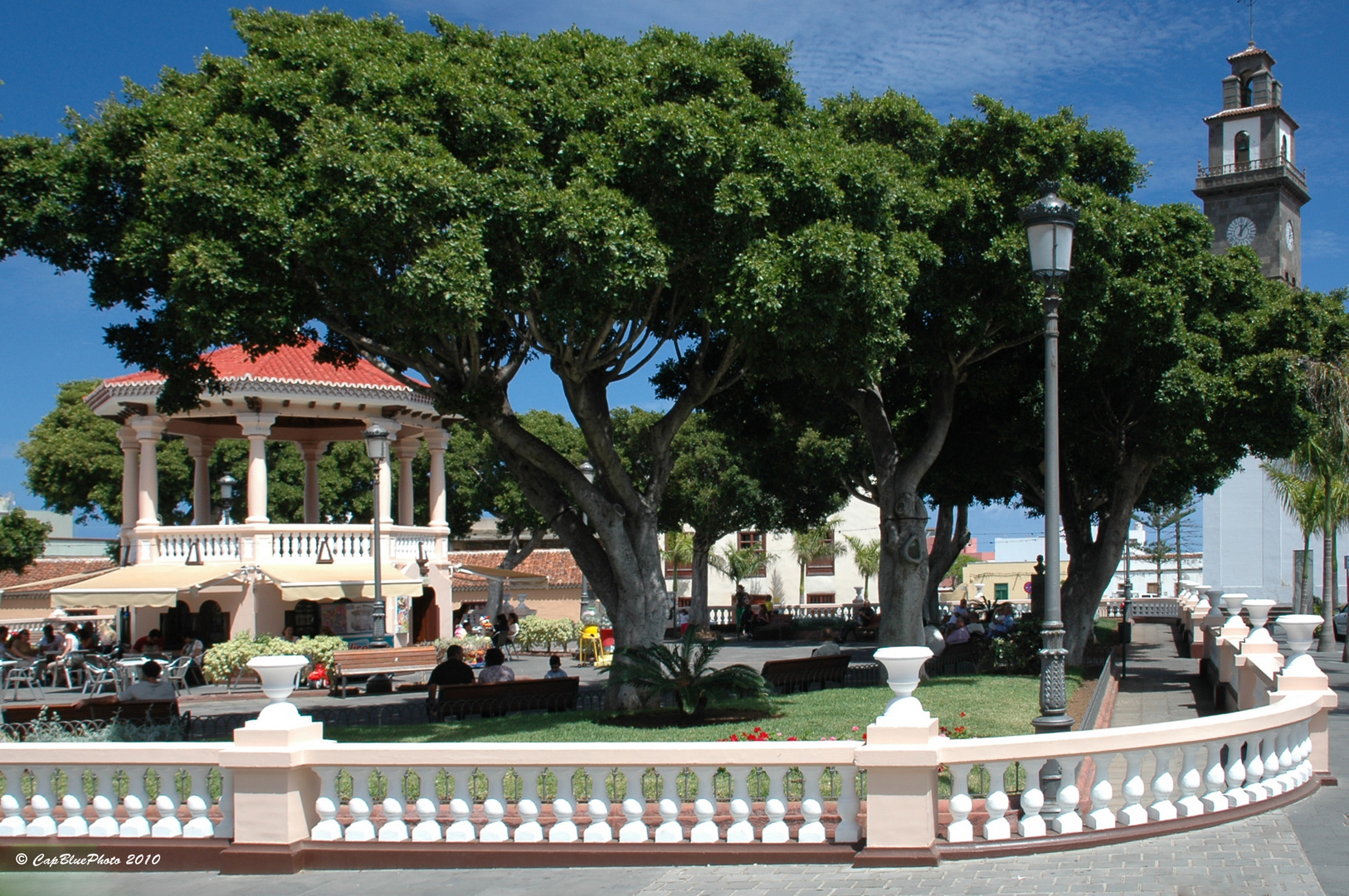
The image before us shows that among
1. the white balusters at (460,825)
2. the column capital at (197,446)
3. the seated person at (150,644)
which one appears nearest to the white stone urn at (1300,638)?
the white balusters at (460,825)

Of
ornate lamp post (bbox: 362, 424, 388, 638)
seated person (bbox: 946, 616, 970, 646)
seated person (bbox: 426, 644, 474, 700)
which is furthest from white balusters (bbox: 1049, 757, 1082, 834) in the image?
ornate lamp post (bbox: 362, 424, 388, 638)

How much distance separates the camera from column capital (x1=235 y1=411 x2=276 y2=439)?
27.1 m

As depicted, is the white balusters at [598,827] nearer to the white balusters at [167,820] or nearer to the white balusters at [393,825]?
the white balusters at [393,825]

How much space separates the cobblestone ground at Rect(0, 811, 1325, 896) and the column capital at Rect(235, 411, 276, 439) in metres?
20.3

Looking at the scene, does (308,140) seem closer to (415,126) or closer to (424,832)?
(415,126)

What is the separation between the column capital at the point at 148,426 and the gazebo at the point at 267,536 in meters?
0.03

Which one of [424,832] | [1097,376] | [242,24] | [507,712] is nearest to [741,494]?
[1097,376]

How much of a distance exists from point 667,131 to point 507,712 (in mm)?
8205

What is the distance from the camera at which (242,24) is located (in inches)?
Result: 570

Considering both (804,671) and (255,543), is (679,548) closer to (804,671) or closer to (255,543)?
(255,543)

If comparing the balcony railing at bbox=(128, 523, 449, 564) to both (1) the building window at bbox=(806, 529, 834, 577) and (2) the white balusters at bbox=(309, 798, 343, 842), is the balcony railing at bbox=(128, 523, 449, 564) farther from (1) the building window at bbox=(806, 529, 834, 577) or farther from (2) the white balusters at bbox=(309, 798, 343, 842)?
(1) the building window at bbox=(806, 529, 834, 577)

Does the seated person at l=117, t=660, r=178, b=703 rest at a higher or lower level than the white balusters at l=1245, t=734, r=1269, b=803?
lower

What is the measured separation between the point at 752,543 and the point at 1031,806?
52119 mm

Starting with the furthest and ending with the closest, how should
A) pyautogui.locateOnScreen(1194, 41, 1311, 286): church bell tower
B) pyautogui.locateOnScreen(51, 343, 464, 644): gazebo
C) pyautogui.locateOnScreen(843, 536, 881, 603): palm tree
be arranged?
pyautogui.locateOnScreen(1194, 41, 1311, 286): church bell tower → pyautogui.locateOnScreen(843, 536, 881, 603): palm tree → pyautogui.locateOnScreen(51, 343, 464, 644): gazebo
